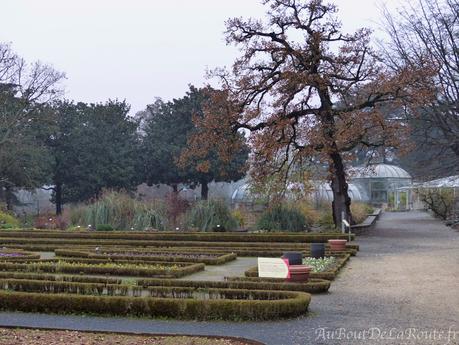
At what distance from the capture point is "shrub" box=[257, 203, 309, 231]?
27.6m

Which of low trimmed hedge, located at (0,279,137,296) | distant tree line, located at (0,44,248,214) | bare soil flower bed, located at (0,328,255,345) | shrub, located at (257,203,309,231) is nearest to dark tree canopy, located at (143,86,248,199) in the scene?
distant tree line, located at (0,44,248,214)

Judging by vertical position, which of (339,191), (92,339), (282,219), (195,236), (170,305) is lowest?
(92,339)

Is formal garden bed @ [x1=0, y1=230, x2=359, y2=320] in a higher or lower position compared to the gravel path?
higher

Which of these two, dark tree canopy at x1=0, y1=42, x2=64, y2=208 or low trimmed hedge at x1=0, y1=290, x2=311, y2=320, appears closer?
low trimmed hedge at x1=0, y1=290, x2=311, y2=320

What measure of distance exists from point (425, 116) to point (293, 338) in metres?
25.5

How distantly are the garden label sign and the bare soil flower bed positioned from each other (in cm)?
447

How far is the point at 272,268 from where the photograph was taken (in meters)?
12.6

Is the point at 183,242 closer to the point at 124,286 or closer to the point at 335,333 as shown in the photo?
the point at 124,286

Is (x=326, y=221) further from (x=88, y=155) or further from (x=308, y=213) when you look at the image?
(x=88, y=155)

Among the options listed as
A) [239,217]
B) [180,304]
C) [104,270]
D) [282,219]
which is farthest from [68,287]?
[239,217]

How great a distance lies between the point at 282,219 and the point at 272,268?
1529cm

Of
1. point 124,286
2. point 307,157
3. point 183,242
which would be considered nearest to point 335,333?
point 124,286

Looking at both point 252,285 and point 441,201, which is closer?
point 252,285

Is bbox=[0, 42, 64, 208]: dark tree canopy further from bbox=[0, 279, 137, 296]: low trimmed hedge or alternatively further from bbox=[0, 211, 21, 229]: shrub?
bbox=[0, 279, 137, 296]: low trimmed hedge
